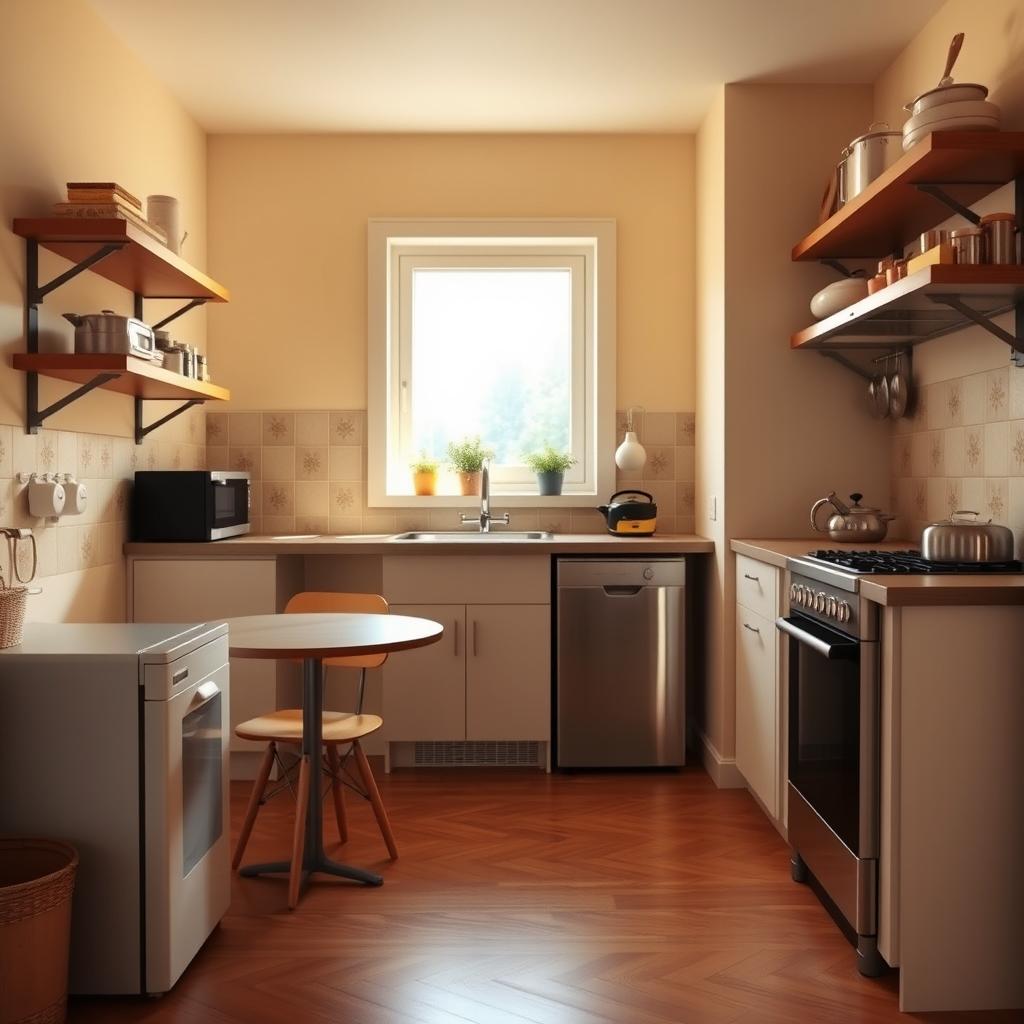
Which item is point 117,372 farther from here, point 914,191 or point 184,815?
point 914,191

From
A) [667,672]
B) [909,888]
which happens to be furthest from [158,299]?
[909,888]

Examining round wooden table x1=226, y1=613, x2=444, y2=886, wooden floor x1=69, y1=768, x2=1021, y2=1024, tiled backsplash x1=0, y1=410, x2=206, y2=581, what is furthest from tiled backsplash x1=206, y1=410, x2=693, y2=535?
round wooden table x1=226, y1=613, x2=444, y2=886

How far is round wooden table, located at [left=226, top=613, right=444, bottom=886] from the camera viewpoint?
2350mm

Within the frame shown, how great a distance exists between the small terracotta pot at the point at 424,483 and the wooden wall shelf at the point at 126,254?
1131 millimetres

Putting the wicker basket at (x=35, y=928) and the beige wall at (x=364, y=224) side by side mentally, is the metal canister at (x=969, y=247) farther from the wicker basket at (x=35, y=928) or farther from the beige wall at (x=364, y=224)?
the wicker basket at (x=35, y=928)

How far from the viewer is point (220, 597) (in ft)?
12.1

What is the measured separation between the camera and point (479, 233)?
4.28 m

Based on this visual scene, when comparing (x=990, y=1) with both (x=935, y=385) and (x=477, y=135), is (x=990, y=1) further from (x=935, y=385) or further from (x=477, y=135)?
(x=477, y=135)

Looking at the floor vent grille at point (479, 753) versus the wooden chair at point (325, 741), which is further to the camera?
the floor vent grille at point (479, 753)

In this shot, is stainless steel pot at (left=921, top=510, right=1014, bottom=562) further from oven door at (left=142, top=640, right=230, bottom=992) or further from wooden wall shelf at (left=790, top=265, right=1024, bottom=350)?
oven door at (left=142, top=640, right=230, bottom=992)

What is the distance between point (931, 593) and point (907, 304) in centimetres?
99

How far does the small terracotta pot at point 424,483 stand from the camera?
433 centimetres

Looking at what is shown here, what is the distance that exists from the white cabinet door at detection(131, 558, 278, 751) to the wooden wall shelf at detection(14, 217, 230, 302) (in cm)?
98

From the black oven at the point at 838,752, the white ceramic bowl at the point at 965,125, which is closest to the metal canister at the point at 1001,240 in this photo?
the white ceramic bowl at the point at 965,125
